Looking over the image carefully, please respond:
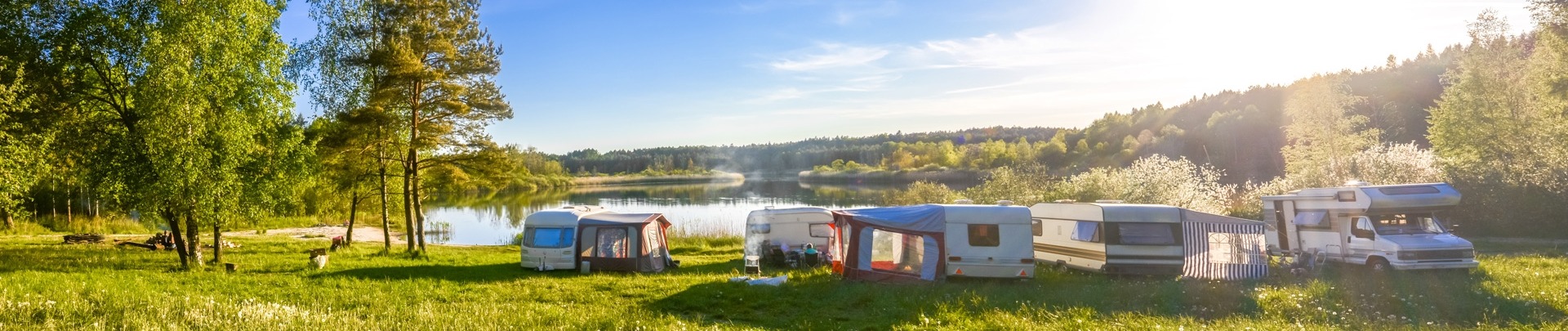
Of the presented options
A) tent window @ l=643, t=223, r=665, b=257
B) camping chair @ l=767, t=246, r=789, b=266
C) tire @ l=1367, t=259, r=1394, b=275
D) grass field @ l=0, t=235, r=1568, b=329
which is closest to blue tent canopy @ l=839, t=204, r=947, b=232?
grass field @ l=0, t=235, r=1568, b=329

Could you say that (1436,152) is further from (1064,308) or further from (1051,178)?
(1064,308)

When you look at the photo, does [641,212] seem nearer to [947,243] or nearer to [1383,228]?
[947,243]

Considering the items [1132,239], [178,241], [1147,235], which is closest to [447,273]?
[178,241]

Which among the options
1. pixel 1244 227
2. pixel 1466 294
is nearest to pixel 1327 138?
pixel 1244 227

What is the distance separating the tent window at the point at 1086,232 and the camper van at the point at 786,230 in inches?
247

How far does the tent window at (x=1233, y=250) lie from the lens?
15008 mm

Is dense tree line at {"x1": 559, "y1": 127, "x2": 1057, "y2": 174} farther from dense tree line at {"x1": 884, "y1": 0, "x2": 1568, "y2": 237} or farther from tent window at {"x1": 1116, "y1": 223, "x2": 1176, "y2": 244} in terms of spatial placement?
tent window at {"x1": 1116, "y1": 223, "x2": 1176, "y2": 244}

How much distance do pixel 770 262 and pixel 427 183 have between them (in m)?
11.8

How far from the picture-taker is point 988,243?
1474 centimetres

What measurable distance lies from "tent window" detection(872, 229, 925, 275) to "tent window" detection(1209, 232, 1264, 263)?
597 centimetres

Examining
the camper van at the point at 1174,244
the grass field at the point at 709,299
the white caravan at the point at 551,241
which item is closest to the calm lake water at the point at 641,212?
the white caravan at the point at 551,241

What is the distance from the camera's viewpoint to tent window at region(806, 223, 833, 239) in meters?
20.6

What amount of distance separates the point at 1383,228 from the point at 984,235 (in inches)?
317

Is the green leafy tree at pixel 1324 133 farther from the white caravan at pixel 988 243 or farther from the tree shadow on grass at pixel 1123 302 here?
the white caravan at pixel 988 243
